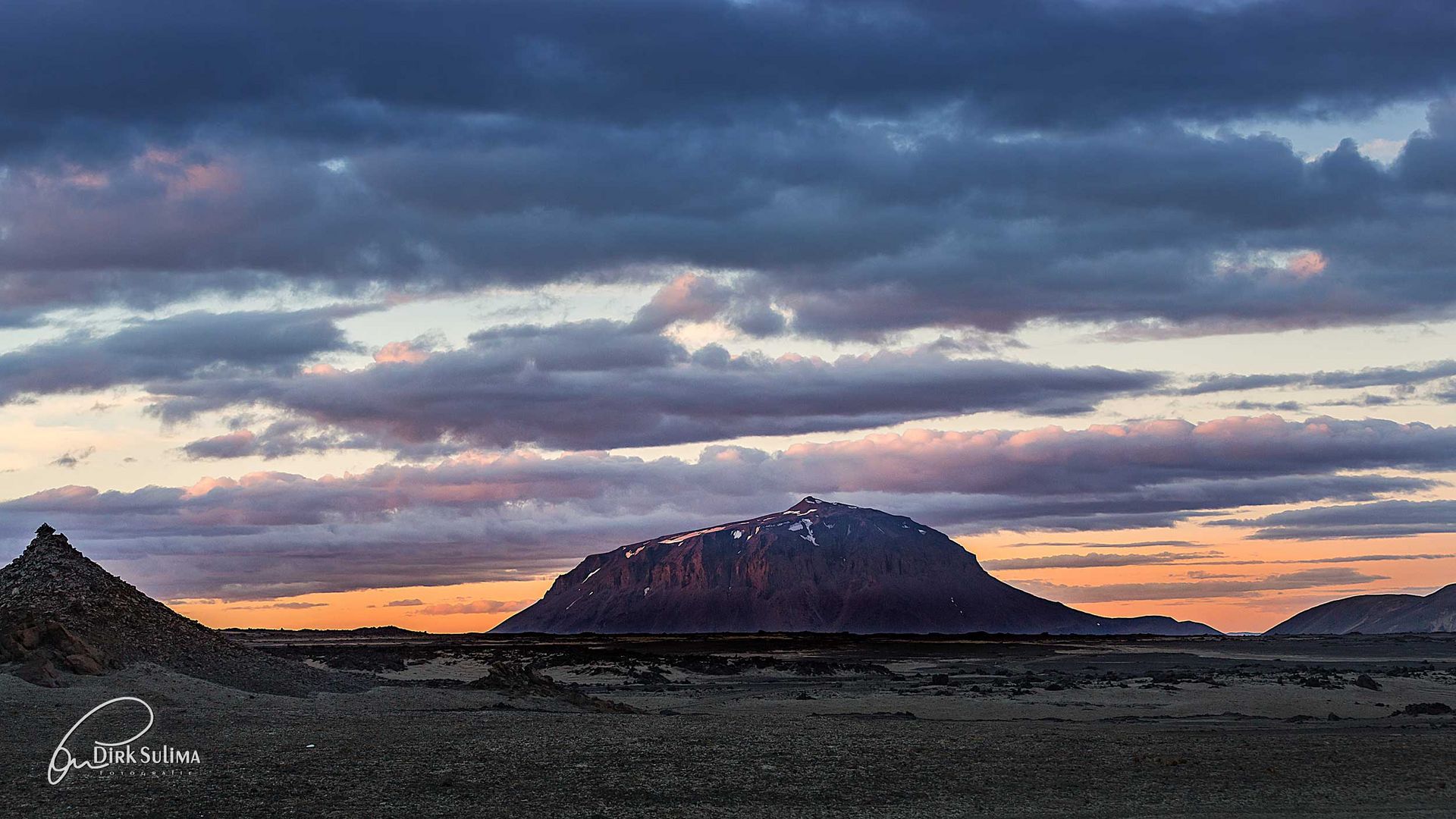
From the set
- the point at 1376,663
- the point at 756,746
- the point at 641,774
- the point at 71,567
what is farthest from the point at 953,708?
the point at 1376,663

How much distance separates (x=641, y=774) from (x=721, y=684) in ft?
141

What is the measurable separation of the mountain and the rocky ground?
223 centimetres

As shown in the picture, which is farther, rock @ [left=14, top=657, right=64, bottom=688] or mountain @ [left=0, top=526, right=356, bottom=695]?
mountain @ [left=0, top=526, right=356, bottom=695]

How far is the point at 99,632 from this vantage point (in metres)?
47.5

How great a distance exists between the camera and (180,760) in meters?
29.6

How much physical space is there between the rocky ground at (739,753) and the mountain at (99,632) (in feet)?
7.30

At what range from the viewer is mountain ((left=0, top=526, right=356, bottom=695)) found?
44.2 metres

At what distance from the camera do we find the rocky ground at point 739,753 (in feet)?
84.9
